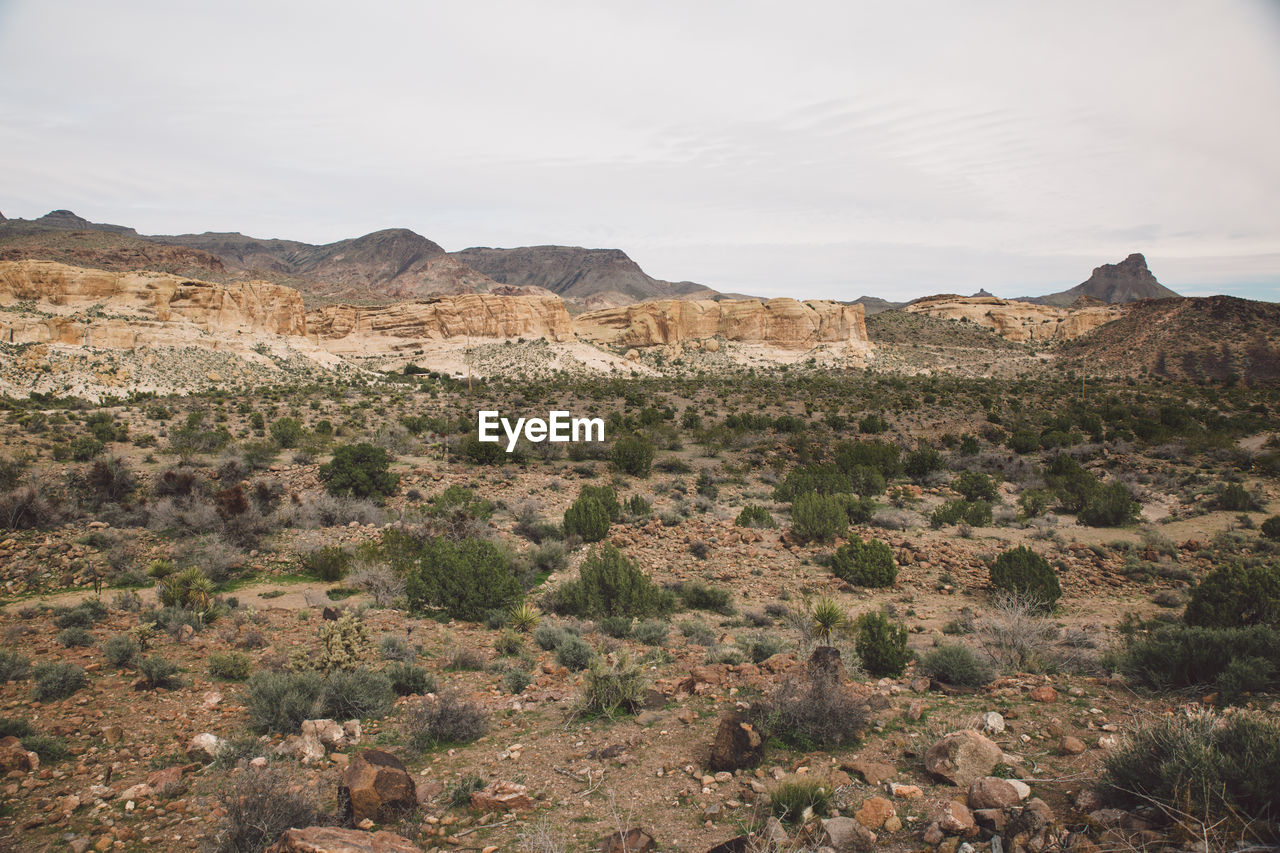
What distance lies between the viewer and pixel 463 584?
9.17m

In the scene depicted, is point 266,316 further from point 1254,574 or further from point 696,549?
point 1254,574

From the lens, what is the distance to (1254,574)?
755 cm

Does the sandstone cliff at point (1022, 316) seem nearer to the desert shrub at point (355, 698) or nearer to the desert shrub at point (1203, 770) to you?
the desert shrub at point (1203, 770)

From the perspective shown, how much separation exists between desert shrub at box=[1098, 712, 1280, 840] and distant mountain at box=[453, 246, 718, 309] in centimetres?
16518

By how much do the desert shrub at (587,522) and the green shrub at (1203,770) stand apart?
396 inches

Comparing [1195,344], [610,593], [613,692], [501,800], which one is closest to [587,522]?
[610,593]

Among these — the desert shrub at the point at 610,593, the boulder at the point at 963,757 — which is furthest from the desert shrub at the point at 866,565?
the boulder at the point at 963,757

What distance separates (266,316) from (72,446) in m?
49.0

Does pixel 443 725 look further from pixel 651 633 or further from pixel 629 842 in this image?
pixel 651 633

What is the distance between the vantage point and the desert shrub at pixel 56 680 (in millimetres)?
5422

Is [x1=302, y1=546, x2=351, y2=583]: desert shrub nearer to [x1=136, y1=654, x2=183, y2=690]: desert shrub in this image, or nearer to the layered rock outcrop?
[x1=136, y1=654, x2=183, y2=690]: desert shrub

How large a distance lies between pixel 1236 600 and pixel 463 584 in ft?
34.1

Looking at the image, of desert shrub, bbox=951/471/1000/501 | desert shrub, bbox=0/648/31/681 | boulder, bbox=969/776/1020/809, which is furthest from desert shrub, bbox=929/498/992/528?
desert shrub, bbox=0/648/31/681

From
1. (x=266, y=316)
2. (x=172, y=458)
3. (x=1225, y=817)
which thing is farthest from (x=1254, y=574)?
(x=266, y=316)
